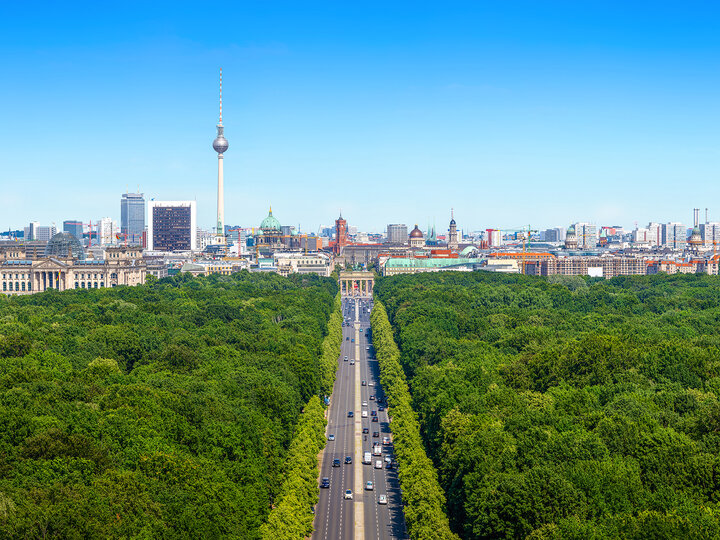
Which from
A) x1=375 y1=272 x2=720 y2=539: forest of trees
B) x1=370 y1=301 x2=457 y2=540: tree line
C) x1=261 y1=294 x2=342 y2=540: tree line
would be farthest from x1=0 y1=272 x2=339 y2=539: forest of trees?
x1=375 y1=272 x2=720 y2=539: forest of trees

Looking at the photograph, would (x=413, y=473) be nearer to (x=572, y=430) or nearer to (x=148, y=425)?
(x=572, y=430)

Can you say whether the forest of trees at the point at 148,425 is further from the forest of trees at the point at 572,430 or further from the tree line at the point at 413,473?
the forest of trees at the point at 572,430

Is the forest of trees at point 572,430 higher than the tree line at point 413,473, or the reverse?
the forest of trees at point 572,430

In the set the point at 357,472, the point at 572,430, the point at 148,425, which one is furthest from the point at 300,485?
the point at 572,430

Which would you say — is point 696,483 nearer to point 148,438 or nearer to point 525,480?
point 525,480

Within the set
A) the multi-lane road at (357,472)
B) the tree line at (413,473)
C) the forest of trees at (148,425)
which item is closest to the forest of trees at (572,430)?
the tree line at (413,473)

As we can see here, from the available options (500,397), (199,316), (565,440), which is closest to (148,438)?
(565,440)

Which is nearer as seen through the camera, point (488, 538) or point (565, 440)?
point (488, 538)
